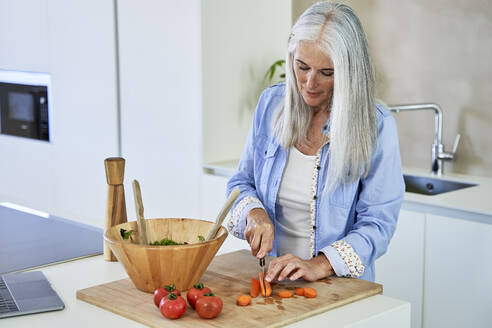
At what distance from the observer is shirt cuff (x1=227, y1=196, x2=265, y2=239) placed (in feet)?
5.70

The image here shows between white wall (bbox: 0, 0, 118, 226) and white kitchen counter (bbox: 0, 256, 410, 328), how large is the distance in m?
2.03

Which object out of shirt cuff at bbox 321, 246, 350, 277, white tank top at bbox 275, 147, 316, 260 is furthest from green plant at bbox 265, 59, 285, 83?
shirt cuff at bbox 321, 246, 350, 277

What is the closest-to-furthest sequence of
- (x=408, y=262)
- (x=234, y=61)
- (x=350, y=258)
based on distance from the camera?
(x=350, y=258) → (x=408, y=262) → (x=234, y=61)

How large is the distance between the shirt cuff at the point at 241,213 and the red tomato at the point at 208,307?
1.62ft

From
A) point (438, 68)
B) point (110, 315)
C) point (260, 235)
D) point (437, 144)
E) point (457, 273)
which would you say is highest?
point (438, 68)

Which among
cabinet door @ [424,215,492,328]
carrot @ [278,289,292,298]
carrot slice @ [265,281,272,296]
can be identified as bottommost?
cabinet door @ [424,215,492,328]

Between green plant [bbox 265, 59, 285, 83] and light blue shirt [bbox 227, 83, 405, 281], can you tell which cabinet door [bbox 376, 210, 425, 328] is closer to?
light blue shirt [bbox 227, 83, 405, 281]

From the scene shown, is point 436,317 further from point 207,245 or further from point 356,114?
point 207,245

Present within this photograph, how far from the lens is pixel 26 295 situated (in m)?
1.41

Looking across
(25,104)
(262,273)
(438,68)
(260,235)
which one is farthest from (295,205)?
(25,104)

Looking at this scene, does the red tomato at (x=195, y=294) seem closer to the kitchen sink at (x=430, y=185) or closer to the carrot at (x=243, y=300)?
the carrot at (x=243, y=300)

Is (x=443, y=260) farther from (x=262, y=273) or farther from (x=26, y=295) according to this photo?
(x=26, y=295)

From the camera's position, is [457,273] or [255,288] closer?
[255,288]

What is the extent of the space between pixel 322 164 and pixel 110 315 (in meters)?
0.69
